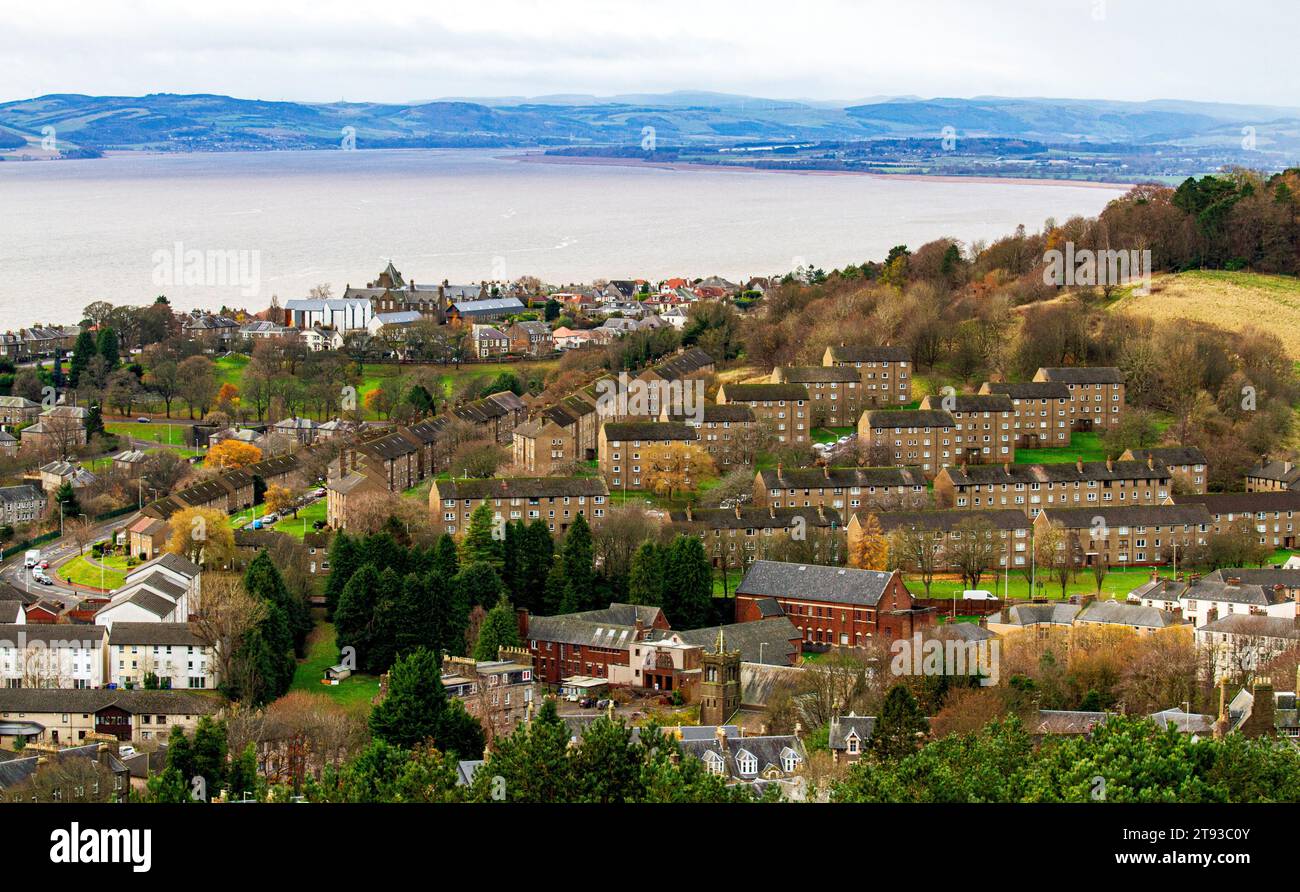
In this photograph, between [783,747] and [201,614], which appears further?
[201,614]

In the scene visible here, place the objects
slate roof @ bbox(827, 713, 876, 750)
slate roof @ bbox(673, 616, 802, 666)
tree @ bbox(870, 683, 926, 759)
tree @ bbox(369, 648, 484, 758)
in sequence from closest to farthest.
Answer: tree @ bbox(870, 683, 926, 759)
slate roof @ bbox(827, 713, 876, 750)
tree @ bbox(369, 648, 484, 758)
slate roof @ bbox(673, 616, 802, 666)

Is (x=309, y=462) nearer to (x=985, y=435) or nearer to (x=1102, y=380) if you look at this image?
(x=985, y=435)

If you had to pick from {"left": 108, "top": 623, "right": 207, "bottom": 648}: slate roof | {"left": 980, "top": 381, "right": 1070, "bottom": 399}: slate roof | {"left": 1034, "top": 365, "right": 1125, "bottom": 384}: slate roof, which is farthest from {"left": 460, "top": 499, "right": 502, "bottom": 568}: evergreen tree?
{"left": 1034, "top": 365, "right": 1125, "bottom": 384}: slate roof

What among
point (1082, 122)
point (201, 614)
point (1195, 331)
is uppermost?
point (1082, 122)

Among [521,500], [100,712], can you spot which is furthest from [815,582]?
[100,712]

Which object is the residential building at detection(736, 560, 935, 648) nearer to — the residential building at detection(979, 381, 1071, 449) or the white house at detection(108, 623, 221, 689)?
the white house at detection(108, 623, 221, 689)
